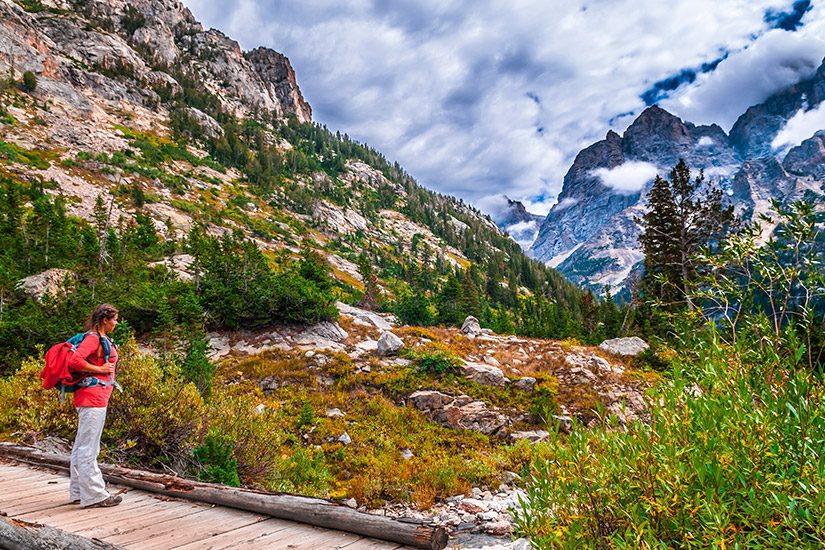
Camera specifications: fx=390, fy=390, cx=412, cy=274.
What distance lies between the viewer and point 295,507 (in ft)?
13.7

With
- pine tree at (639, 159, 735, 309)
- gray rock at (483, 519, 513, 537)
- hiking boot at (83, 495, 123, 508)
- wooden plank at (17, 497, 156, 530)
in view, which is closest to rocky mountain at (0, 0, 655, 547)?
gray rock at (483, 519, 513, 537)

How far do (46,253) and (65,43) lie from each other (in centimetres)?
11618

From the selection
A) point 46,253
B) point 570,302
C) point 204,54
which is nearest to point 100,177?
point 46,253

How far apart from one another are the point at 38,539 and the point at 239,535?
1676 mm

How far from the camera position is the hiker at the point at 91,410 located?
15.4 feet

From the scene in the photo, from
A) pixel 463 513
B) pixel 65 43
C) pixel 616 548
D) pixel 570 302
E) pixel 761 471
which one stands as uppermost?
pixel 65 43

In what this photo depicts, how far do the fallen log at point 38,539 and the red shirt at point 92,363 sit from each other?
1.35m

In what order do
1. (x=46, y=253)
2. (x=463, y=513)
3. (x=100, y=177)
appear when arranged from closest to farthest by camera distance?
(x=463, y=513) < (x=46, y=253) < (x=100, y=177)

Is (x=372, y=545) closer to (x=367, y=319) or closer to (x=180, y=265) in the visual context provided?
(x=367, y=319)

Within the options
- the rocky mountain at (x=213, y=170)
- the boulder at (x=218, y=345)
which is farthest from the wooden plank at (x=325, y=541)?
the rocky mountain at (x=213, y=170)

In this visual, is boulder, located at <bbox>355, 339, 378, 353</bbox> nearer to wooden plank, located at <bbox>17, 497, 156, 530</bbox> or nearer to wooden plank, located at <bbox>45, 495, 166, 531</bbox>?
wooden plank, located at <bbox>45, 495, 166, 531</bbox>

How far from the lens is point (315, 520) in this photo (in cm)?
402

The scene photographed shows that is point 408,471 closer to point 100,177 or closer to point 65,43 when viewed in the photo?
point 100,177

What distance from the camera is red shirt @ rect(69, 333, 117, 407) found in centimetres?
475
